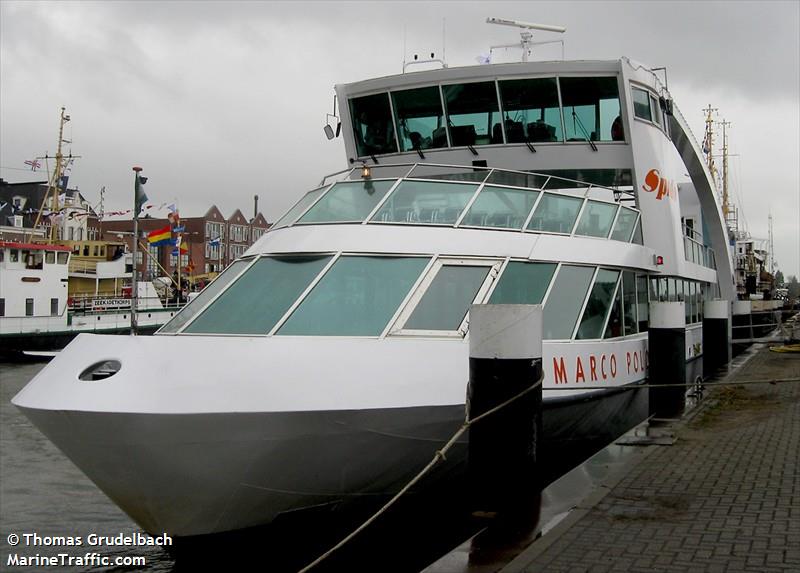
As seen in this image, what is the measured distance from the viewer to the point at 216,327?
23.8 ft

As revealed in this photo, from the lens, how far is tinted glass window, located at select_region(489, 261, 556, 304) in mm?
8125

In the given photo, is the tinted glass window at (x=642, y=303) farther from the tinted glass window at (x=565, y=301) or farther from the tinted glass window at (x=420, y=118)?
the tinted glass window at (x=420, y=118)

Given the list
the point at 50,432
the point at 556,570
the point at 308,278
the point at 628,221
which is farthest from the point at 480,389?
the point at 628,221

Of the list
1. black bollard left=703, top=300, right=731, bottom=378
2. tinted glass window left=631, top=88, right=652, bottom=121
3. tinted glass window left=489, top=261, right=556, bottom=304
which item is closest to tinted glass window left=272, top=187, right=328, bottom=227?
tinted glass window left=489, top=261, right=556, bottom=304

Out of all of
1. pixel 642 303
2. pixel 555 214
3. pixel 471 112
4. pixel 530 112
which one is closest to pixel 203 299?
pixel 555 214

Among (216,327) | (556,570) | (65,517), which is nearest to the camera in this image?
(556,570)

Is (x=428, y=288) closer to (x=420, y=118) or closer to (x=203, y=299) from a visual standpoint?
(x=203, y=299)

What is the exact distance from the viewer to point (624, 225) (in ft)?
36.2

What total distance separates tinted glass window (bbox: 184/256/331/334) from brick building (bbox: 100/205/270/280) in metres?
68.7

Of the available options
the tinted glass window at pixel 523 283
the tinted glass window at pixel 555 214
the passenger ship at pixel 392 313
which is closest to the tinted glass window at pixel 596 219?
the passenger ship at pixel 392 313

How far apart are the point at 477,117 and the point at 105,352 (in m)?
→ 7.92

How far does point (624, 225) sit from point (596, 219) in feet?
3.40

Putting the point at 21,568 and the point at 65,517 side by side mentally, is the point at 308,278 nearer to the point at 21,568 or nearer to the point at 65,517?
the point at 21,568

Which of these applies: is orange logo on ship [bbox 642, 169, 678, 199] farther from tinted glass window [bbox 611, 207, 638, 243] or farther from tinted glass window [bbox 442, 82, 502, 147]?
tinted glass window [bbox 442, 82, 502, 147]
